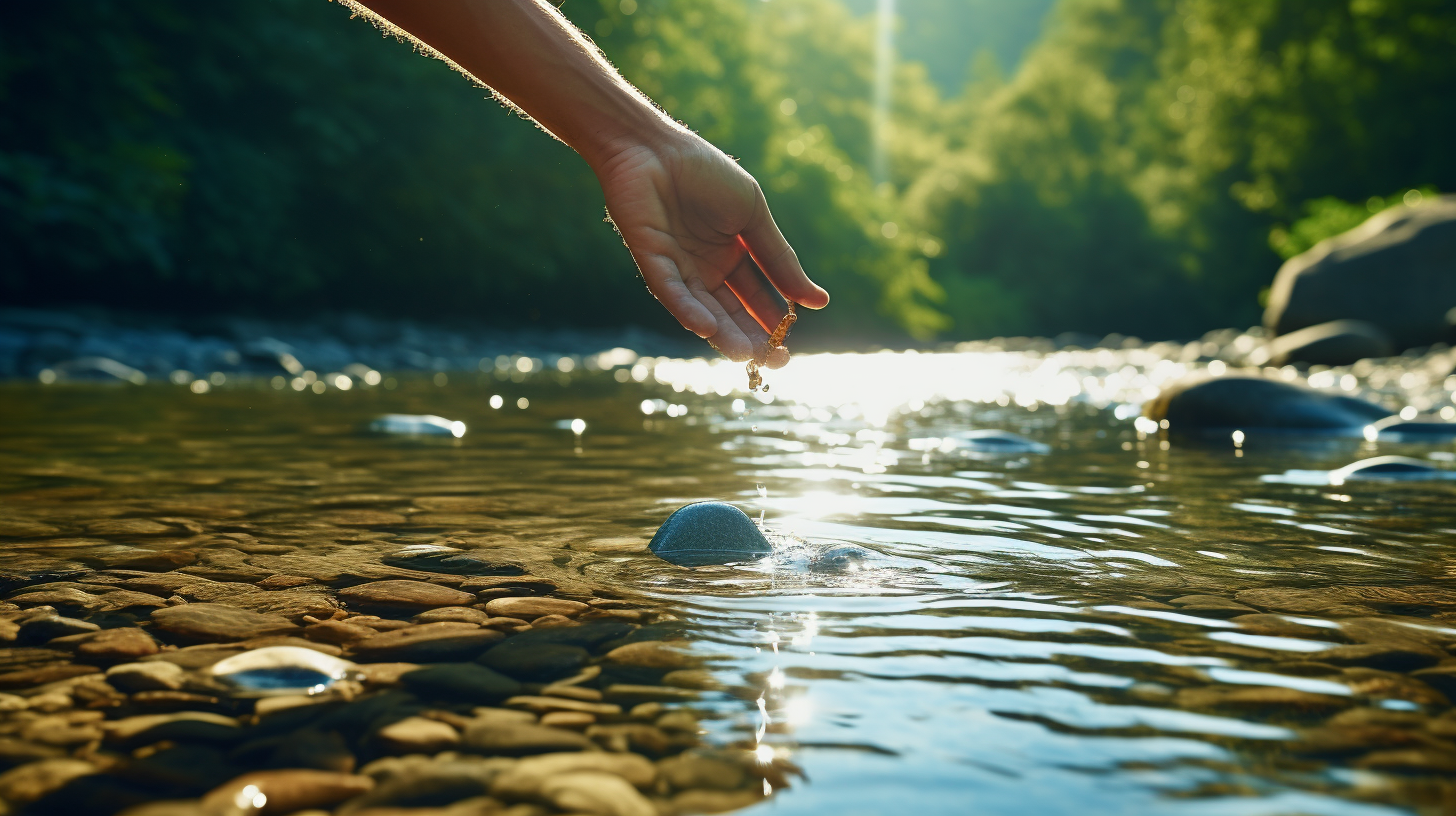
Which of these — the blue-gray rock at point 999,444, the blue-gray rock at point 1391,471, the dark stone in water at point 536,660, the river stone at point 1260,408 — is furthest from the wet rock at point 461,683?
the river stone at point 1260,408

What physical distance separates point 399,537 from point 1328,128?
34.3 m

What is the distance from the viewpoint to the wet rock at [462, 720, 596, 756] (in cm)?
171

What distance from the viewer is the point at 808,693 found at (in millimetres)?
1964

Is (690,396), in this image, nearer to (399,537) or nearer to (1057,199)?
(399,537)

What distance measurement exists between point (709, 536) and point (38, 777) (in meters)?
1.85

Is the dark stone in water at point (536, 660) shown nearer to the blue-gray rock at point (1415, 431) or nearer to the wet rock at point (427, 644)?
the wet rock at point (427, 644)

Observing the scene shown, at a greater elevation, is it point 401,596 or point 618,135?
point 618,135

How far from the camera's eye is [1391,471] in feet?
16.0

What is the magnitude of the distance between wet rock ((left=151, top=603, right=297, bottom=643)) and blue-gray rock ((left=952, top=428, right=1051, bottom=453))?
4.34 meters

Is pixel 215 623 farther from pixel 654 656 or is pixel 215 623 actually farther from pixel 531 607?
pixel 654 656

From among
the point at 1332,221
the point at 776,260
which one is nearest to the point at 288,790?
the point at 776,260

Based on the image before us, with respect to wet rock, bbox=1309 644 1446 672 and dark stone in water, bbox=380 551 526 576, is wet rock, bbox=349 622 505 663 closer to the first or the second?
dark stone in water, bbox=380 551 526 576

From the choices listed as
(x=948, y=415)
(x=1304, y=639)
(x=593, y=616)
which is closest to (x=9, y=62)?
(x=948, y=415)

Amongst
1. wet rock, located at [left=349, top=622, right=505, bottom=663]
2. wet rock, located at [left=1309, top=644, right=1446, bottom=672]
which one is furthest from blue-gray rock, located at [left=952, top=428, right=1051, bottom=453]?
wet rock, located at [left=349, top=622, right=505, bottom=663]
